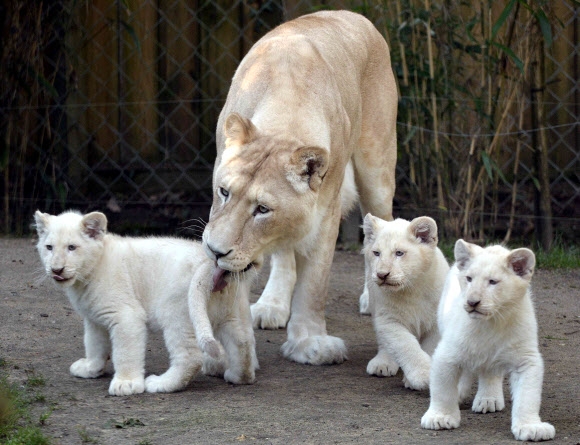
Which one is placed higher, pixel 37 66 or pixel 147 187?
pixel 37 66

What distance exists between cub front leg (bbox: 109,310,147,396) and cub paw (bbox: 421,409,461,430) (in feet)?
3.25

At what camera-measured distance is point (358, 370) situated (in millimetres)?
3898

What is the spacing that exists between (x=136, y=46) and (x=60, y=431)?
13.3ft

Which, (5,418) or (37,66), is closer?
(5,418)

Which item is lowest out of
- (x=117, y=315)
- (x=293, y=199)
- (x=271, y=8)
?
(x=117, y=315)

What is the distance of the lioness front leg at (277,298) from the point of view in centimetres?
470

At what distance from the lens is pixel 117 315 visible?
3492mm

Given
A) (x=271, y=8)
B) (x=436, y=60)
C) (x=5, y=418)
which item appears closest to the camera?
(x=5, y=418)

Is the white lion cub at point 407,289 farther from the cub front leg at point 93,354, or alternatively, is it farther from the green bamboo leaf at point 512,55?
the green bamboo leaf at point 512,55

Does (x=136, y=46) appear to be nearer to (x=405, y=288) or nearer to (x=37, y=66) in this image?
(x=37, y=66)

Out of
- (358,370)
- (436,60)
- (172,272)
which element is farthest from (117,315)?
(436,60)

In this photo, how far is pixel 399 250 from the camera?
11.7 ft

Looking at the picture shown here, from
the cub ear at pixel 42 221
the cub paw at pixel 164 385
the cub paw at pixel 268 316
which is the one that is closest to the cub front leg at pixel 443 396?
the cub paw at pixel 164 385

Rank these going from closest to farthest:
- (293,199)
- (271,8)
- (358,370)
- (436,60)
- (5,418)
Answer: (5,418) < (293,199) < (358,370) < (436,60) < (271,8)
